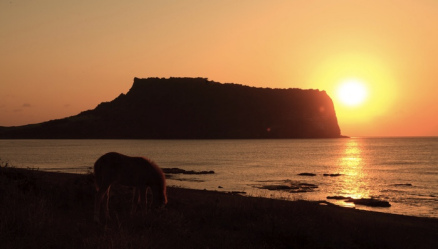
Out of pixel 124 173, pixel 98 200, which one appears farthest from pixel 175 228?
pixel 98 200

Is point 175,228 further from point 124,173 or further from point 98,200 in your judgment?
point 98,200

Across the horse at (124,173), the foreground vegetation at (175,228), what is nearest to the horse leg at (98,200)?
the horse at (124,173)

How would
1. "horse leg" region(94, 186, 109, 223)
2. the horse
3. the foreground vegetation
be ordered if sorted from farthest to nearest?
the horse, "horse leg" region(94, 186, 109, 223), the foreground vegetation

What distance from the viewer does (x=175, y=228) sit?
9.97m

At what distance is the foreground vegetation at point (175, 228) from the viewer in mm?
8820

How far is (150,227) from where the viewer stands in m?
9.66

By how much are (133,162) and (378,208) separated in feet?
71.7

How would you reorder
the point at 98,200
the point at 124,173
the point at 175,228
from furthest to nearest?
the point at 124,173 → the point at 98,200 → the point at 175,228

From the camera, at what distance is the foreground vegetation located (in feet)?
28.9

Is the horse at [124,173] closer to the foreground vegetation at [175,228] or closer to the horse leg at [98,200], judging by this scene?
the horse leg at [98,200]

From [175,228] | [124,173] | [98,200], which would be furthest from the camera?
[124,173]

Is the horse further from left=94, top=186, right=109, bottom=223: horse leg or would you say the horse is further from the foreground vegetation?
the foreground vegetation

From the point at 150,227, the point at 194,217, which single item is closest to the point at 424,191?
the point at 194,217

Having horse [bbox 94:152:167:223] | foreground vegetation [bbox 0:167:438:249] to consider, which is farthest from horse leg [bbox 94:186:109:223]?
foreground vegetation [bbox 0:167:438:249]
